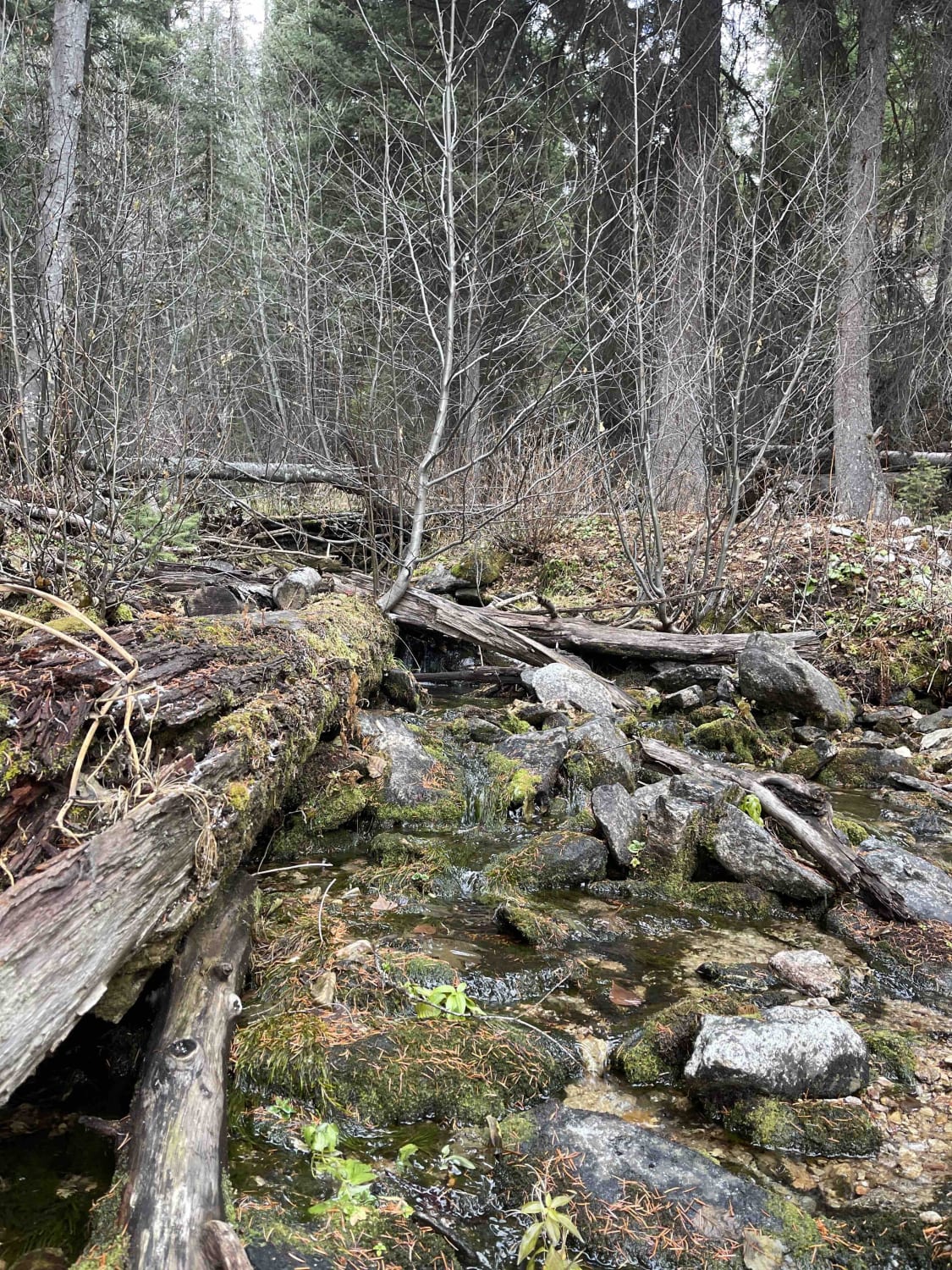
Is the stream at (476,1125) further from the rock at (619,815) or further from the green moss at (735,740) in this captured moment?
the green moss at (735,740)

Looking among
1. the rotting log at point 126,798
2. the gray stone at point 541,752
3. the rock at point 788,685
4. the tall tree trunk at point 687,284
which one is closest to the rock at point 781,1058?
the rotting log at point 126,798

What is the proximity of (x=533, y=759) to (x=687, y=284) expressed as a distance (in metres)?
7.61

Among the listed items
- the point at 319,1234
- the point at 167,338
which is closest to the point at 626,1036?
the point at 319,1234

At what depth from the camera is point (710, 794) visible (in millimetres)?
4461

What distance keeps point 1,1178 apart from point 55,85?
40.0 ft

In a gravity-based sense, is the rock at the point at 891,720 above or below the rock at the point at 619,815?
below

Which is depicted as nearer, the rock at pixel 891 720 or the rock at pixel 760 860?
the rock at pixel 760 860

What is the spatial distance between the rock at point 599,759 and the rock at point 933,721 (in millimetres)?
2872

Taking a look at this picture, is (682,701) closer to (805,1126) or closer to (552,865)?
(552,865)

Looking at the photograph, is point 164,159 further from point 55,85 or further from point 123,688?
point 123,688

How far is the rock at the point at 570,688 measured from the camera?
645 centimetres

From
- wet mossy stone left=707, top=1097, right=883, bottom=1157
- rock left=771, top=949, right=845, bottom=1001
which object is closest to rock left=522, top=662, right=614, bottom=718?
rock left=771, top=949, right=845, bottom=1001

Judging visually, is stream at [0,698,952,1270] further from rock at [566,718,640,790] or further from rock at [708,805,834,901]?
rock at [566,718,640,790]

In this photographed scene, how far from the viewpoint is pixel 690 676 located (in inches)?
287
